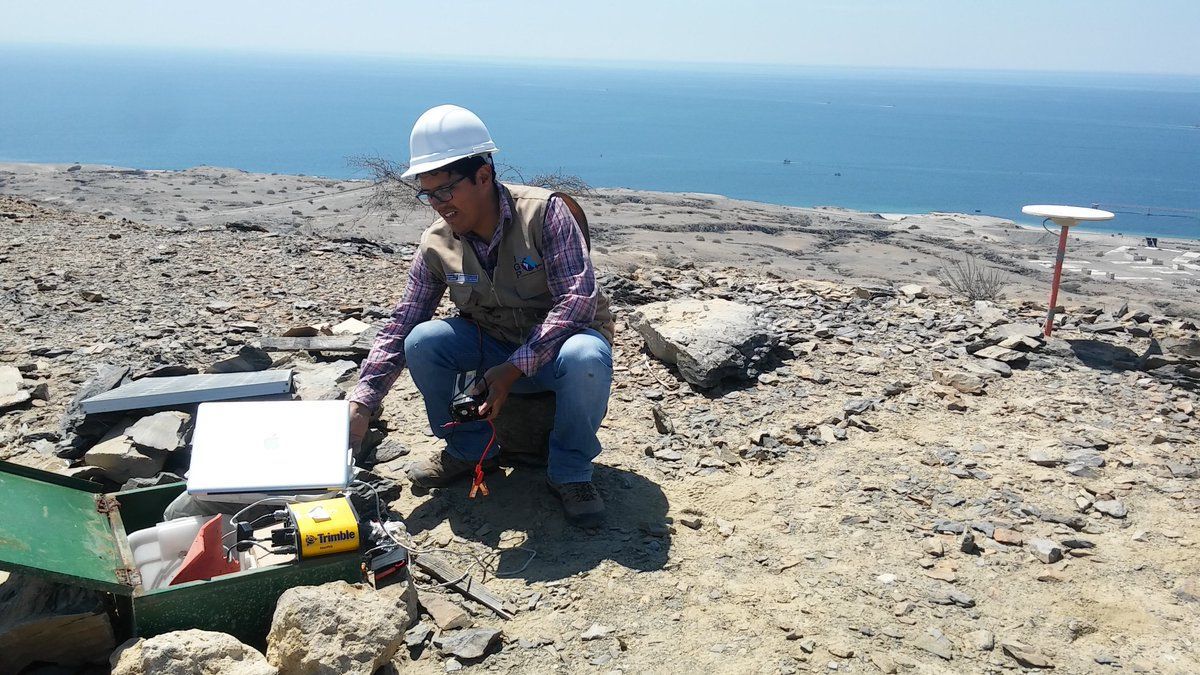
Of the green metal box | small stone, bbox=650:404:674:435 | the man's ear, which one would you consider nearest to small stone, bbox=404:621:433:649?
the green metal box

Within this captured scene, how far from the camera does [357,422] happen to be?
326cm

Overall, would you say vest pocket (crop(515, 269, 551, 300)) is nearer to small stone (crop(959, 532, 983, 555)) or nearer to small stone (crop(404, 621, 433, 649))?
small stone (crop(404, 621, 433, 649))

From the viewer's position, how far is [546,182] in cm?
1302

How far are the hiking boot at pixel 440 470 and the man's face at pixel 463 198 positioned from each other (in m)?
1.02

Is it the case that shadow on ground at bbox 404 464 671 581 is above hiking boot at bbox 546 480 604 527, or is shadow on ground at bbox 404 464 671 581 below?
below

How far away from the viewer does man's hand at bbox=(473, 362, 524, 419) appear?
317cm

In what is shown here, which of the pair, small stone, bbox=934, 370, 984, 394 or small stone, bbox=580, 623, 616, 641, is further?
small stone, bbox=934, 370, 984, 394

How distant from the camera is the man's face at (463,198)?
3.23 m

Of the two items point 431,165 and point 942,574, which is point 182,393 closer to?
point 431,165

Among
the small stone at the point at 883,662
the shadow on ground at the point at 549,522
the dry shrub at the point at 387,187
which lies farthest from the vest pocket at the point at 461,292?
the dry shrub at the point at 387,187

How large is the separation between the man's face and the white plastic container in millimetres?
1405

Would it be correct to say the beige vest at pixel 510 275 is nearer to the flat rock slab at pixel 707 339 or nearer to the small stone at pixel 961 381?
the flat rock slab at pixel 707 339

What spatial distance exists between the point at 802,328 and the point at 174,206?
1931 centimetres

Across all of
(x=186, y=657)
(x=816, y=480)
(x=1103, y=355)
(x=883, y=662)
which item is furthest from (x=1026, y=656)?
(x=1103, y=355)
